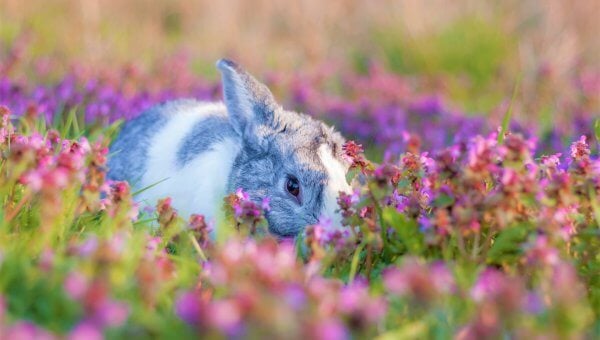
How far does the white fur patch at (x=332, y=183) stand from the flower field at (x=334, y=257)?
21cm

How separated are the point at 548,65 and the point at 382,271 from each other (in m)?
4.77

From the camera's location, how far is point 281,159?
13.2 ft

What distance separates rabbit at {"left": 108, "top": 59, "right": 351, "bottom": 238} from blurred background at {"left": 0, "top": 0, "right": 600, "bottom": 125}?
2201 millimetres

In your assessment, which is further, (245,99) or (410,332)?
(245,99)

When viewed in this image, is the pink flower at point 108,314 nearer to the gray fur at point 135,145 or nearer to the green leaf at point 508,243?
the green leaf at point 508,243

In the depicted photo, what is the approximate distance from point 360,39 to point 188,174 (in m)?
5.96

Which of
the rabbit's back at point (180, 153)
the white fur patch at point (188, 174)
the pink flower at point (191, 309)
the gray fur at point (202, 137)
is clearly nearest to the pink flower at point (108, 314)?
the pink flower at point (191, 309)

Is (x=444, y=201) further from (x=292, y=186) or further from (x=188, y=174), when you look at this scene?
(x=188, y=174)

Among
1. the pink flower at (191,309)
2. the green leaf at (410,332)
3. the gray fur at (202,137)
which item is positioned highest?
the gray fur at (202,137)

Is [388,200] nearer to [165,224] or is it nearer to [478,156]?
[478,156]

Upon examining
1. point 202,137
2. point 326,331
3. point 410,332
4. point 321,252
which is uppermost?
point 202,137

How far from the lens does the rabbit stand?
12.3ft

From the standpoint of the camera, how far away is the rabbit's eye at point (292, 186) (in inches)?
150

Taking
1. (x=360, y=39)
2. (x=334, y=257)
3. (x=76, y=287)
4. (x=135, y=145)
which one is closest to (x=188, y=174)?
(x=135, y=145)
